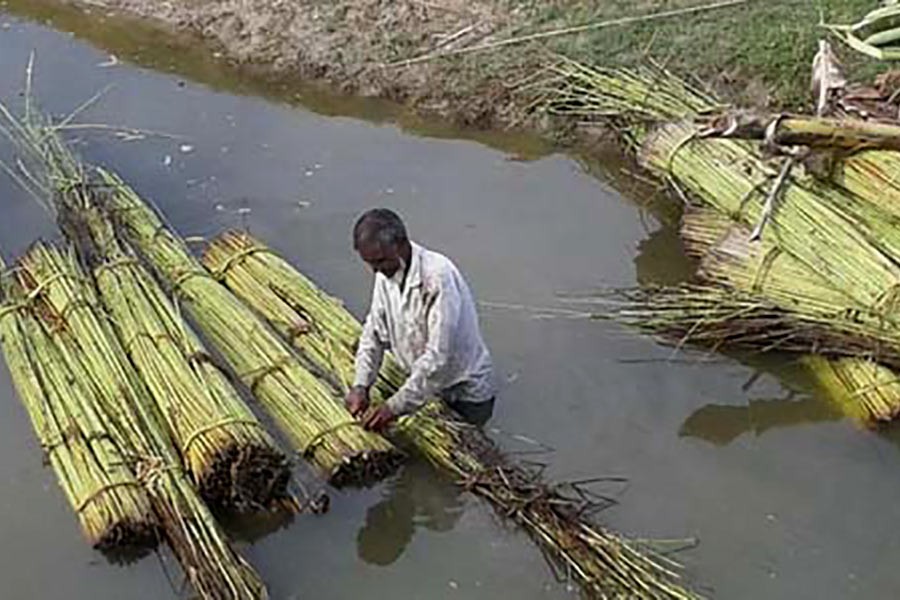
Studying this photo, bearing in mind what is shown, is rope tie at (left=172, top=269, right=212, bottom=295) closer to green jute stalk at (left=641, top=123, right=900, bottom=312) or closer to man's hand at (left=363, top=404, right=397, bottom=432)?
man's hand at (left=363, top=404, right=397, bottom=432)

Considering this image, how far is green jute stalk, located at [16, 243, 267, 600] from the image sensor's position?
4.68m

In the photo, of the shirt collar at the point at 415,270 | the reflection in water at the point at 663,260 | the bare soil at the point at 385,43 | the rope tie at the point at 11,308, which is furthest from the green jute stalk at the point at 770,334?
the rope tie at the point at 11,308

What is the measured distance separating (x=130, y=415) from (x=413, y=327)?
1.12 meters

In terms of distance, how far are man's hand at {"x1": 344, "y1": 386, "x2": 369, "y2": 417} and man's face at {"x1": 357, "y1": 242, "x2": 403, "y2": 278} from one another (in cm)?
53

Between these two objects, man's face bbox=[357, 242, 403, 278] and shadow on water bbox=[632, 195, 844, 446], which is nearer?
man's face bbox=[357, 242, 403, 278]

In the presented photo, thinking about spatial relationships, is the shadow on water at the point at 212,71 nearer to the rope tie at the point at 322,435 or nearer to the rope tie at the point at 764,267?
the rope tie at the point at 764,267

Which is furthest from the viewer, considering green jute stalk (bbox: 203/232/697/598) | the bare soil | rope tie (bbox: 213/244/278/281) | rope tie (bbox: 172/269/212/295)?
the bare soil

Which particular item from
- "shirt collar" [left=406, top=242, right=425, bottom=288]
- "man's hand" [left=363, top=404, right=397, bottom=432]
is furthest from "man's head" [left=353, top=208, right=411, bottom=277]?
"man's hand" [left=363, top=404, right=397, bottom=432]

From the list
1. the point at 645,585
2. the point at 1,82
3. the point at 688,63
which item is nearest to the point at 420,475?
the point at 645,585

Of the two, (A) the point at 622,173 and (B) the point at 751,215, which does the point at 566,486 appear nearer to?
(B) the point at 751,215

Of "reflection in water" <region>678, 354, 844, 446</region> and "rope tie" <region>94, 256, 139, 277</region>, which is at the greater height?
"rope tie" <region>94, 256, 139, 277</region>

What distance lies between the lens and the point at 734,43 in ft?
25.2

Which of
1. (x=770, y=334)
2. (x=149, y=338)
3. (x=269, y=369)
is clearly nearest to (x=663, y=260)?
(x=770, y=334)

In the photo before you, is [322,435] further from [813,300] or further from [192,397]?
[813,300]
